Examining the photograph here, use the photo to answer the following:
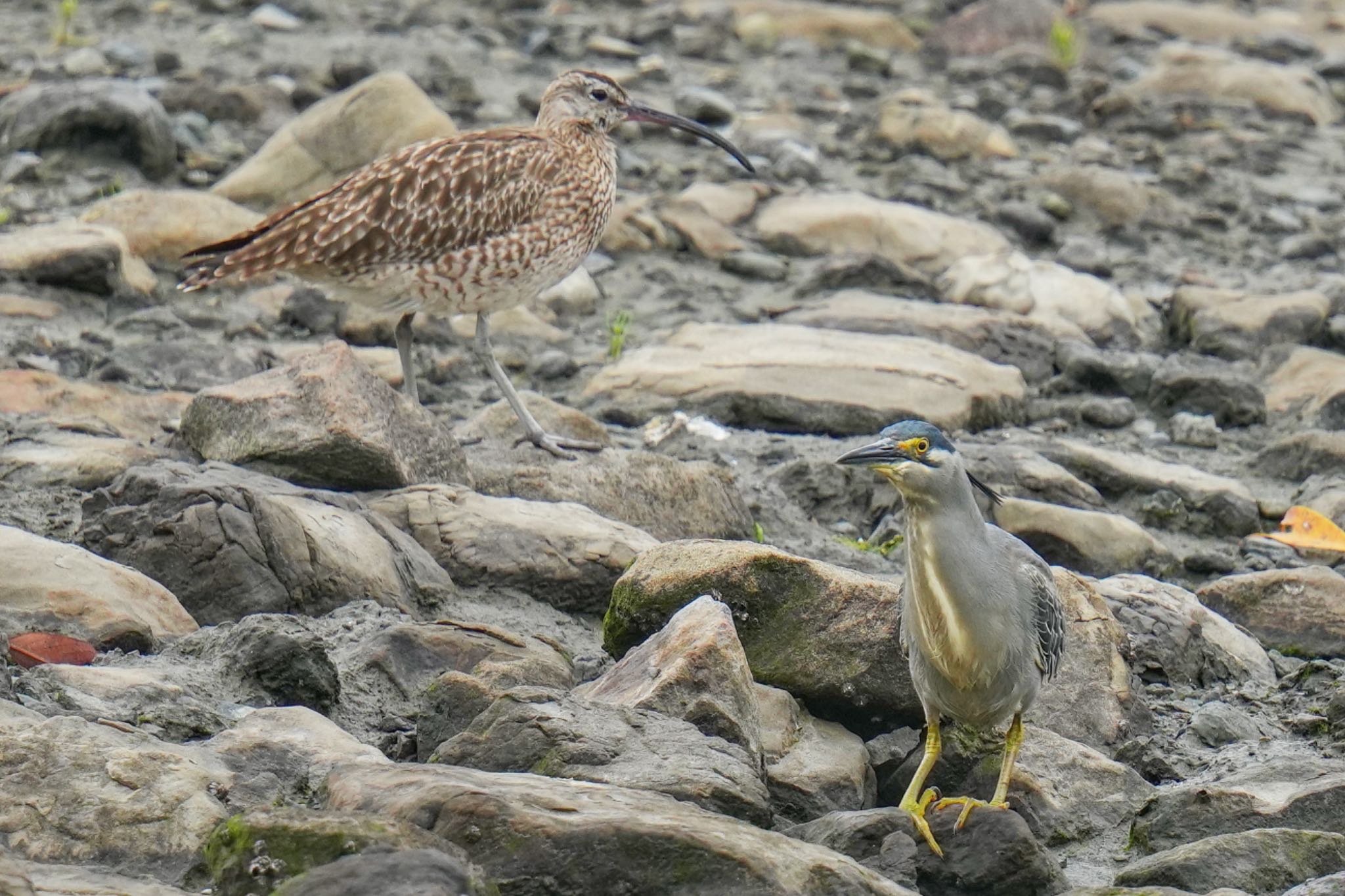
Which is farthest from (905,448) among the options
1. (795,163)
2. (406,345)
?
(795,163)

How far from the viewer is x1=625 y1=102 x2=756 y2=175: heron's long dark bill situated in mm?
10086

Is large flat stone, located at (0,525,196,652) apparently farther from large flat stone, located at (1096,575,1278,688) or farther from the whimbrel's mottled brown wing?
large flat stone, located at (1096,575,1278,688)

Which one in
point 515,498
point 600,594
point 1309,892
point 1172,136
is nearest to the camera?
point 1309,892

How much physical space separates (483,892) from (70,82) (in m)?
9.39

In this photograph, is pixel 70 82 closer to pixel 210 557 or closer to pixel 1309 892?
pixel 210 557

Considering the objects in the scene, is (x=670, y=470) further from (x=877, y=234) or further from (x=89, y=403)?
(x=877, y=234)

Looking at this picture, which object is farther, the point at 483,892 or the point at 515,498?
the point at 515,498

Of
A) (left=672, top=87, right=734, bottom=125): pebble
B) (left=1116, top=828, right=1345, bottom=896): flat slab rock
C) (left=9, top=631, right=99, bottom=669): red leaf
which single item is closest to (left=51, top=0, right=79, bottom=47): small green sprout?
(left=672, top=87, right=734, bottom=125): pebble

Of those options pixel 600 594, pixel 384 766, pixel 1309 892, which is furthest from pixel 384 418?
pixel 1309 892

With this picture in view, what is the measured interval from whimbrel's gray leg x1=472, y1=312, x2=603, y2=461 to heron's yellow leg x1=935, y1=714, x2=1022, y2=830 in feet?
9.38

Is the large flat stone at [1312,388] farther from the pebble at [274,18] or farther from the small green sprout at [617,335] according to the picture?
the pebble at [274,18]

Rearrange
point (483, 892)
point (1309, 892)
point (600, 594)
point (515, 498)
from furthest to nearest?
1. point (515, 498)
2. point (600, 594)
3. point (1309, 892)
4. point (483, 892)

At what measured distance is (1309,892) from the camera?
4.73 meters

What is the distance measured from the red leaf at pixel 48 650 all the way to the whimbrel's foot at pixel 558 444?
277cm
